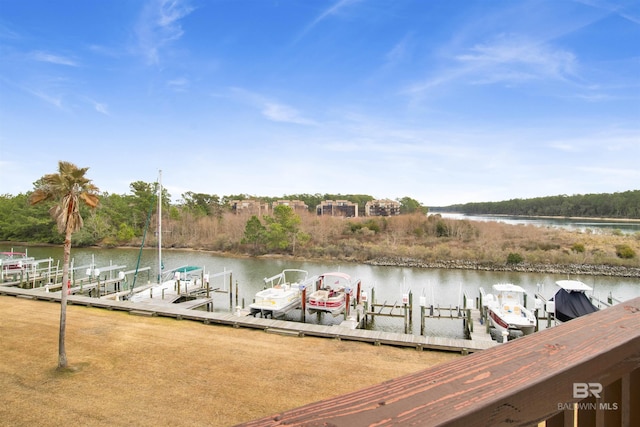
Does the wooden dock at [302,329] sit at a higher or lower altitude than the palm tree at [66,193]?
lower

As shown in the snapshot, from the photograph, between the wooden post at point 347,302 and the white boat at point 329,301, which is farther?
the wooden post at point 347,302

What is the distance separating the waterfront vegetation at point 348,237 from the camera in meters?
29.6

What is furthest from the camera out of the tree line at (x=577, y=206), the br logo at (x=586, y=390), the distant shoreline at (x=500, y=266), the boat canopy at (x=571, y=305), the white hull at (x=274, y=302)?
the tree line at (x=577, y=206)

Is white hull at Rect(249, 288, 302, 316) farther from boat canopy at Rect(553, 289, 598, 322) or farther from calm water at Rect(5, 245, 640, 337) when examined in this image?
boat canopy at Rect(553, 289, 598, 322)

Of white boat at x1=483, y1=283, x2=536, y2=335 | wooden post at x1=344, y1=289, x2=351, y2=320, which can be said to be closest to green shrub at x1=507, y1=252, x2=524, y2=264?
white boat at x1=483, y1=283, x2=536, y2=335

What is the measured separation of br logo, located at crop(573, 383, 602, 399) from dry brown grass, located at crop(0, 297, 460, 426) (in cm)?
679

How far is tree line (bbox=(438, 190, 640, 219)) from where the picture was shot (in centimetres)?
6063

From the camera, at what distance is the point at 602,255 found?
28719 mm

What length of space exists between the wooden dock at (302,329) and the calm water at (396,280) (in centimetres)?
418

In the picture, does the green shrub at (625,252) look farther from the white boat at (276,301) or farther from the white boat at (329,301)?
the white boat at (276,301)

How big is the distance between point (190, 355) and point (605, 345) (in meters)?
9.96

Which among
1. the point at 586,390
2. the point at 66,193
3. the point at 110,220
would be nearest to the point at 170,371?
the point at 66,193

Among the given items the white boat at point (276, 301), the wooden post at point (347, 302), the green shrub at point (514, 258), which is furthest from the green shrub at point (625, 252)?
the white boat at point (276, 301)

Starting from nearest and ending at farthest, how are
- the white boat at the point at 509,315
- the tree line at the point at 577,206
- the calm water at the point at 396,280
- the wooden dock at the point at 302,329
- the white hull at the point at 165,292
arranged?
the wooden dock at the point at 302,329, the white boat at the point at 509,315, the white hull at the point at 165,292, the calm water at the point at 396,280, the tree line at the point at 577,206
